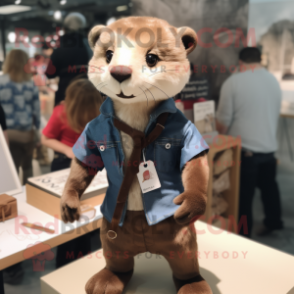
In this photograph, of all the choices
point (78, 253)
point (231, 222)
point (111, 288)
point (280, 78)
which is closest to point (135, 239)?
point (111, 288)

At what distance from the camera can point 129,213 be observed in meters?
1.01

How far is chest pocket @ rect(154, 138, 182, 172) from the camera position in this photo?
0.96 metres

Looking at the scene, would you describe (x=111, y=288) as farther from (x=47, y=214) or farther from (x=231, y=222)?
(x=231, y=222)

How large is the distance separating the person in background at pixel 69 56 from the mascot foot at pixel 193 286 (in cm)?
117

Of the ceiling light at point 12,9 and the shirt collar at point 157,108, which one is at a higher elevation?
the ceiling light at point 12,9

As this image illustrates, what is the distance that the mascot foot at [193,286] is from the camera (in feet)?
3.28

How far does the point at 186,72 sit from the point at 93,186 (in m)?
0.74

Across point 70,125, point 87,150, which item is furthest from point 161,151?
point 70,125

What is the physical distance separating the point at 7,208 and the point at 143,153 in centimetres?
69

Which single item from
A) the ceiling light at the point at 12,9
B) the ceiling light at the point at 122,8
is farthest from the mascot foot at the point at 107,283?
the ceiling light at the point at 122,8

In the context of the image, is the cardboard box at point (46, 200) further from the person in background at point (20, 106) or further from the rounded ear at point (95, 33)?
the rounded ear at point (95, 33)

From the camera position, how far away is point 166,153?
3.16ft

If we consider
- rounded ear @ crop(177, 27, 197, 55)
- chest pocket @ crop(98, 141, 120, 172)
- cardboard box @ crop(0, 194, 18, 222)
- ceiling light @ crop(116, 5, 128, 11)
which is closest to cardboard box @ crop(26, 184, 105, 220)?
cardboard box @ crop(0, 194, 18, 222)

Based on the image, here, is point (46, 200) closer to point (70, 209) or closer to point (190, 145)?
point (70, 209)
